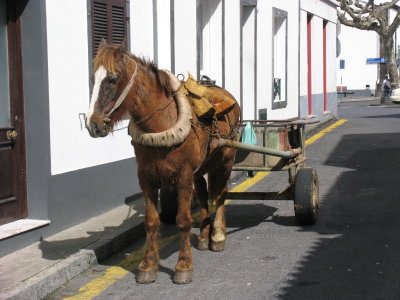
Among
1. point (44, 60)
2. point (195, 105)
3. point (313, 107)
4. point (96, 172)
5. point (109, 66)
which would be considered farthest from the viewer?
point (313, 107)

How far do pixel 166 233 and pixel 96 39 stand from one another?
2549 millimetres

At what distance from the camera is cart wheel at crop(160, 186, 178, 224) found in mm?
8453

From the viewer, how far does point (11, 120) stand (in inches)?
306

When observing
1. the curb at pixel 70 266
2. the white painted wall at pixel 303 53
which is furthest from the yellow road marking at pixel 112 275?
the white painted wall at pixel 303 53

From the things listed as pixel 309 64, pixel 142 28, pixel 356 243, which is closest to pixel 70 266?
pixel 356 243

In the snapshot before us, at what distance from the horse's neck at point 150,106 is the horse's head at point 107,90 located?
0.69ft

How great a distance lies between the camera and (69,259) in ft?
22.3

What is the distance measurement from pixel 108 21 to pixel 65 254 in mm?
3420

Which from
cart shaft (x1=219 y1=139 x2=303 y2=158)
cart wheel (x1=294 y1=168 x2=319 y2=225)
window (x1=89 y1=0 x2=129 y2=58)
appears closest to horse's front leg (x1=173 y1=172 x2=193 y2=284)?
cart shaft (x1=219 y1=139 x2=303 y2=158)

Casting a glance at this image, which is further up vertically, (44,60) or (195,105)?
(44,60)

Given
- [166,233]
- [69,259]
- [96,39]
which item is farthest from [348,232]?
[96,39]

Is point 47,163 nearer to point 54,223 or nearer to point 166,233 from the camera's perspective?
point 54,223

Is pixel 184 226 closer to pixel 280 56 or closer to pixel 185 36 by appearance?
pixel 185 36

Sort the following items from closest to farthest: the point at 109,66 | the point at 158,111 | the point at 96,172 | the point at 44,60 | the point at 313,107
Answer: the point at 109,66, the point at 158,111, the point at 44,60, the point at 96,172, the point at 313,107
